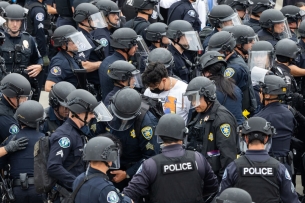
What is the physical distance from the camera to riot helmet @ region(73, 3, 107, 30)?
12.3 m

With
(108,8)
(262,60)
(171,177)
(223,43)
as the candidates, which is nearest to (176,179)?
(171,177)

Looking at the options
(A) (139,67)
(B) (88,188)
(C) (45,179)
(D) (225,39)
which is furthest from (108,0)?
(B) (88,188)

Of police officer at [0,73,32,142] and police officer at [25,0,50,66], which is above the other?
police officer at [0,73,32,142]

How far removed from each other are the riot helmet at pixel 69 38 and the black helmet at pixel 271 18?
2942 millimetres

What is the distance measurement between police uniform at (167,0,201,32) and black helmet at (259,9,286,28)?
176 centimetres

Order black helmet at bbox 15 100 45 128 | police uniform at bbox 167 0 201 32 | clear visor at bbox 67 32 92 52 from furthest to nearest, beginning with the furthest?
police uniform at bbox 167 0 201 32, clear visor at bbox 67 32 92 52, black helmet at bbox 15 100 45 128

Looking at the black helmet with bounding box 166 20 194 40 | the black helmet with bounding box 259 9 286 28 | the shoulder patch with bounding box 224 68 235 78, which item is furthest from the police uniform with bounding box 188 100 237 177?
the black helmet with bounding box 259 9 286 28

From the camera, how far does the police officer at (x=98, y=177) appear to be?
Result: 23.4 feet

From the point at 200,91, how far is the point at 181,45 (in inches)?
107

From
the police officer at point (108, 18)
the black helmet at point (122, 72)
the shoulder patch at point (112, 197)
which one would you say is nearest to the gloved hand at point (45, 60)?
the police officer at point (108, 18)

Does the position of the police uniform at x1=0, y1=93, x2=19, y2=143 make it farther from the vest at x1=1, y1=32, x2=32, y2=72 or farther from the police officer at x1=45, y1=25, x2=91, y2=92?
the vest at x1=1, y1=32, x2=32, y2=72

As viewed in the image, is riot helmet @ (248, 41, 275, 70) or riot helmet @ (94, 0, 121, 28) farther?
riot helmet @ (94, 0, 121, 28)

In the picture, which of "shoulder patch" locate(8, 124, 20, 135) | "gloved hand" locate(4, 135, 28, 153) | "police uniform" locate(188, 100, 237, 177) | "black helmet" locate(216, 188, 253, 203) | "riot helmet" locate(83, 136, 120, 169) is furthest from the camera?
"shoulder patch" locate(8, 124, 20, 135)

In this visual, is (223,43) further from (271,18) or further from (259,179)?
(259,179)
